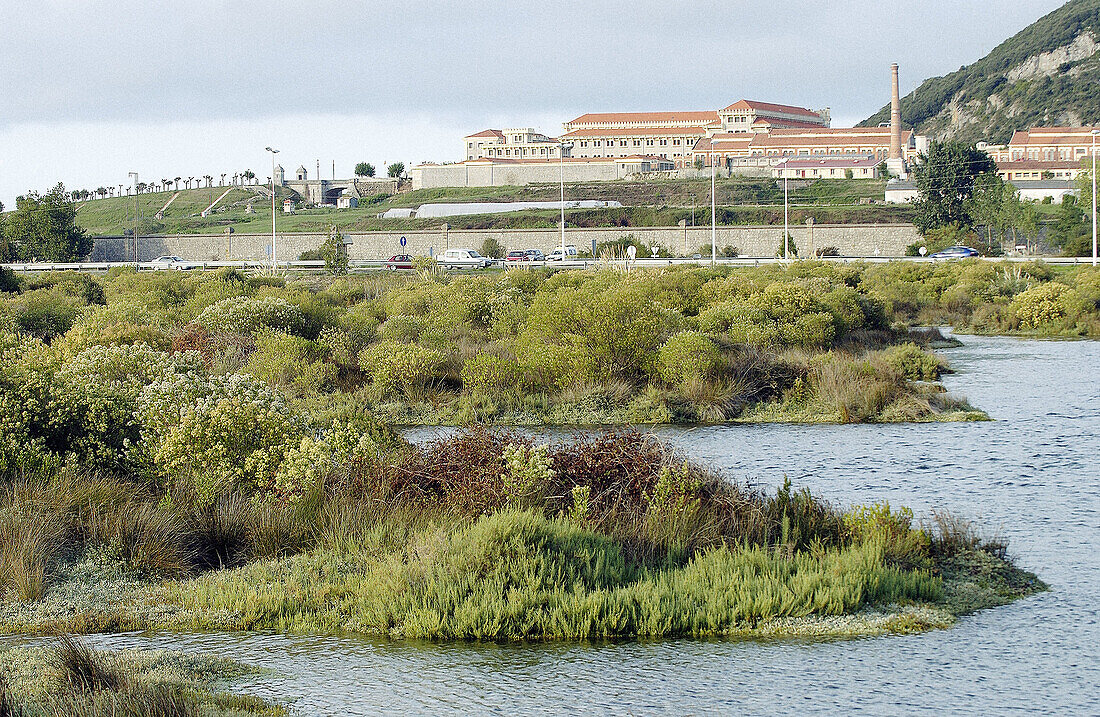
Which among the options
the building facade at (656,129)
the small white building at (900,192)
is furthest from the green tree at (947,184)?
the building facade at (656,129)

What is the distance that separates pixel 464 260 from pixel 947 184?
1702 inches

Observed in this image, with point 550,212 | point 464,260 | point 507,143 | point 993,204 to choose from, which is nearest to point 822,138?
point 507,143

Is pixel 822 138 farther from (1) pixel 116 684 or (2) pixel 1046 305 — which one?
(1) pixel 116 684

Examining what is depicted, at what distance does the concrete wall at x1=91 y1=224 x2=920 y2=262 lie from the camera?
89562 mm

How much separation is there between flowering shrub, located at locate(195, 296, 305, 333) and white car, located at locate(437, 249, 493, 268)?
40.1 m

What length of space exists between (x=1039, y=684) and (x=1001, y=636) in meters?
0.88

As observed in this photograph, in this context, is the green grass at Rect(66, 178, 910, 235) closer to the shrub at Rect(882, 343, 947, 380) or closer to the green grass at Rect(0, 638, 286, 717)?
the shrub at Rect(882, 343, 947, 380)

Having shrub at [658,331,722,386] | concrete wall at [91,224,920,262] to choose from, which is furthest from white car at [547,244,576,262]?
shrub at [658,331,722,386]

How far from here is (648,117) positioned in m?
156

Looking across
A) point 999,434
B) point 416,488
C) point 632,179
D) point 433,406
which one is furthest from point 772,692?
point 632,179

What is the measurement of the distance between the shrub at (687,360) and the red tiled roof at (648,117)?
138680 millimetres

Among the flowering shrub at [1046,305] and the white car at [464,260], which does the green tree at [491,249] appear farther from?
the flowering shrub at [1046,305]

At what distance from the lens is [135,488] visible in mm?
11156

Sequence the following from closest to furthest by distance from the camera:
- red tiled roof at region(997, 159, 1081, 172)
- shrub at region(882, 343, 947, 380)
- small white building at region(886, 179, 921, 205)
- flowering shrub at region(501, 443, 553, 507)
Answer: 1. flowering shrub at region(501, 443, 553, 507)
2. shrub at region(882, 343, 947, 380)
3. small white building at region(886, 179, 921, 205)
4. red tiled roof at region(997, 159, 1081, 172)
